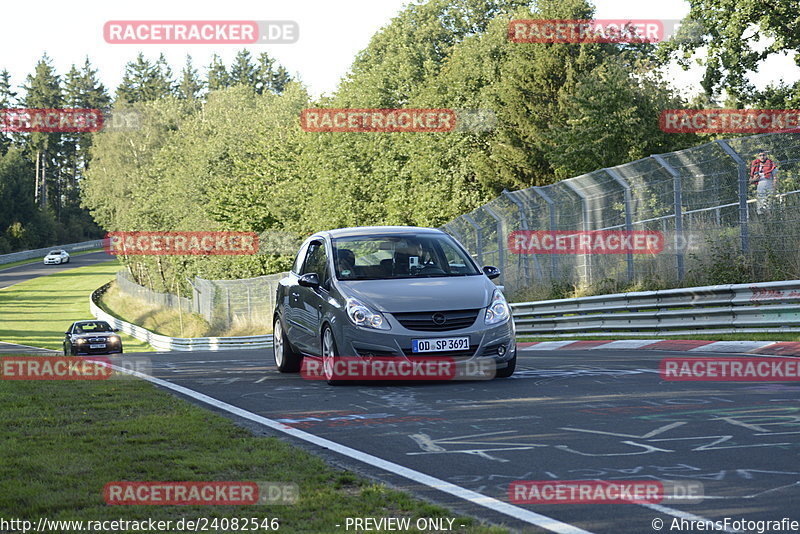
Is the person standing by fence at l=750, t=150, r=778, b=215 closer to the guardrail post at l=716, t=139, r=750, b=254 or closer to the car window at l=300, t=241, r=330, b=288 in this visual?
the guardrail post at l=716, t=139, r=750, b=254

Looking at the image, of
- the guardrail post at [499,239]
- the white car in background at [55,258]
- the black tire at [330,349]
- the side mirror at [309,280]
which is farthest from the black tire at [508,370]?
the white car in background at [55,258]

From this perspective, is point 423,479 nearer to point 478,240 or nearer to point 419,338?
point 419,338

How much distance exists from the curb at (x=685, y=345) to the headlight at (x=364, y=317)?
5.23m

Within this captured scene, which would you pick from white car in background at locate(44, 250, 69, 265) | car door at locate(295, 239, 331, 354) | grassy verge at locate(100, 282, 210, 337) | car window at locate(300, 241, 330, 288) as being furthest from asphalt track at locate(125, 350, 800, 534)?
white car in background at locate(44, 250, 69, 265)

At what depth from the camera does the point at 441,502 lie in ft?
17.9

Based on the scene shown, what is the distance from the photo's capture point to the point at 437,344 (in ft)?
36.5

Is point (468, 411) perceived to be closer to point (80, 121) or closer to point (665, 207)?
point (665, 207)

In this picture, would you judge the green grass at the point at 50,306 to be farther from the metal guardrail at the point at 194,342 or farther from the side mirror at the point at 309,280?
the side mirror at the point at 309,280

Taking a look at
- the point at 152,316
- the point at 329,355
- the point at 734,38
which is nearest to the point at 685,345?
the point at 329,355

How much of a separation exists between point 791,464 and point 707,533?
171 cm

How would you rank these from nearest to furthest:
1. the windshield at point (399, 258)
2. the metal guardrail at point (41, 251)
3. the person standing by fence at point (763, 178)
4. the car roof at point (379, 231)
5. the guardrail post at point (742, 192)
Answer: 1. the windshield at point (399, 258)
2. the car roof at point (379, 231)
3. the person standing by fence at point (763, 178)
4. the guardrail post at point (742, 192)
5. the metal guardrail at point (41, 251)

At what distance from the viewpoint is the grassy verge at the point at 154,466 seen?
527 centimetres

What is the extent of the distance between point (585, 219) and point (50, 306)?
2684 inches

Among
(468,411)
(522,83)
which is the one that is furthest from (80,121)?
(468,411)
